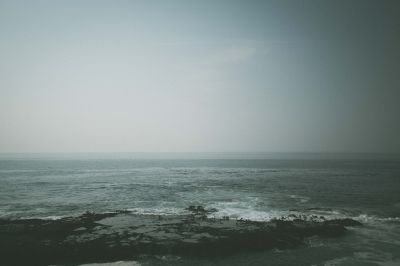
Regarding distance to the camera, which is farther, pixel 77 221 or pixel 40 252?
pixel 77 221

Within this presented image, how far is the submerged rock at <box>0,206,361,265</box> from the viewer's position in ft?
59.2

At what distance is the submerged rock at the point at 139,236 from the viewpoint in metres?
18.0

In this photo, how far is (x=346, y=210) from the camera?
3325 cm

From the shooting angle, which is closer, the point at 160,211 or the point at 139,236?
the point at 139,236

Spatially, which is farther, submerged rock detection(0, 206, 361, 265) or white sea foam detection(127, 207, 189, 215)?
white sea foam detection(127, 207, 189, 215)

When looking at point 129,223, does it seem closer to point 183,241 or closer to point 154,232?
point 154,232

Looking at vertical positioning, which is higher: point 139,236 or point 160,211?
point 139,236

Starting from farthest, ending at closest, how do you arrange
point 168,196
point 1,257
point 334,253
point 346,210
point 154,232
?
1. point 168,196
2. point 346,210
3. point 154,232
4. point 334,253
5. point 1,257

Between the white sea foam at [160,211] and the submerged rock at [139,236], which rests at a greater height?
the submerged rock at [139,236]

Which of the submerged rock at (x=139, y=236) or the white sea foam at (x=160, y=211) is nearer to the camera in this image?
the submerged rock at (x=139, y=236)

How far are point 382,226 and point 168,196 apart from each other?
2903 centimetres

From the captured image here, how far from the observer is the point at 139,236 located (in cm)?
2173

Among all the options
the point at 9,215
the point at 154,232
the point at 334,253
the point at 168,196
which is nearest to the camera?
the point at 334,253

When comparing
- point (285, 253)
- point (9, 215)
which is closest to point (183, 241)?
point (285, 253)
